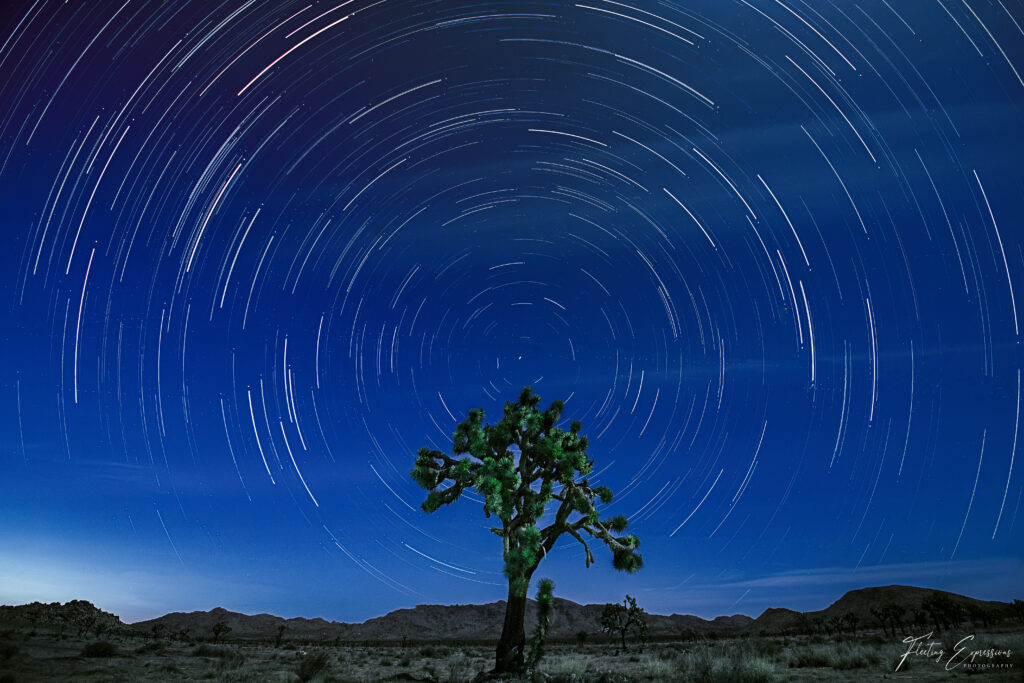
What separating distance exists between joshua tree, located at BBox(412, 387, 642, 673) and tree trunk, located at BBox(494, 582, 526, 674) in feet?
0.09

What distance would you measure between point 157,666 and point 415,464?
47.2ft

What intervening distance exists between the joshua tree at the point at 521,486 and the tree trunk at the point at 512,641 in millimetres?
28

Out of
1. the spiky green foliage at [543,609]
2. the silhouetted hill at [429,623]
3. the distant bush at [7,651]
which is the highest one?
the spiky green foliage at [543,609]

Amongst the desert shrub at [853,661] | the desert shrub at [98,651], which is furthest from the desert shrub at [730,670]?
the desert shrub at [98,651]

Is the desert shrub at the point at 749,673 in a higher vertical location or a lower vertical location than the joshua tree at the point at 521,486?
lower

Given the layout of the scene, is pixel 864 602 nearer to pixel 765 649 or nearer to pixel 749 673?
pixel 765 649

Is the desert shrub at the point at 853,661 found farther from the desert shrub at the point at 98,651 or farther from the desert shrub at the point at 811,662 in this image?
the desert shrub at the point at 98,651

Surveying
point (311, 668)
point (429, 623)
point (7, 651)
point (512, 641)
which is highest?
point (512, 641)

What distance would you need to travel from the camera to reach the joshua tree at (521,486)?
19734 millimetres

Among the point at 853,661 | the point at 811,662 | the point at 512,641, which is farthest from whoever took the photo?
the point at 811,662

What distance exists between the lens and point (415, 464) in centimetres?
2202

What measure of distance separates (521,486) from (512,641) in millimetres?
4902

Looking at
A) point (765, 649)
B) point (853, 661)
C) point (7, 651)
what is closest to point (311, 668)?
point (7, 651)

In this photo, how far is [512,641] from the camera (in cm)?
1953
